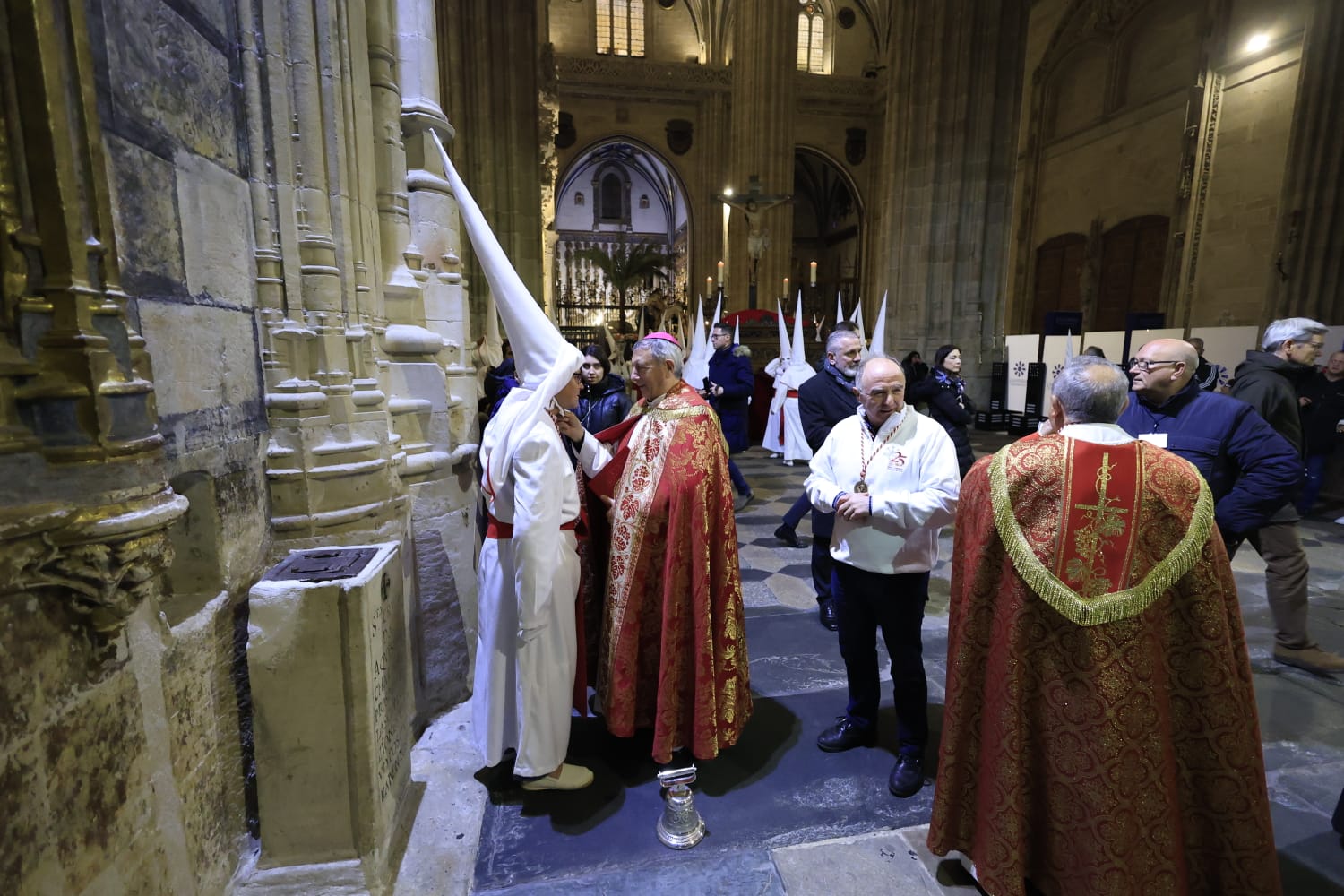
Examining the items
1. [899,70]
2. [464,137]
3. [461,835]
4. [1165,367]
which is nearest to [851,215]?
[899,70]

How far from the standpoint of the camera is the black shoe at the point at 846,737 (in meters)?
2.68

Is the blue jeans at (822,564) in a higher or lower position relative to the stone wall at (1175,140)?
lower

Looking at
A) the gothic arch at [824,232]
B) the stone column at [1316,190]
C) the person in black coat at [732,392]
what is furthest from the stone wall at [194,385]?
the gothic arch at [824,232]

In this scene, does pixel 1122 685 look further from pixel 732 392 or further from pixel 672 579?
pixel 732 392

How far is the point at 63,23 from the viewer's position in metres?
1.11

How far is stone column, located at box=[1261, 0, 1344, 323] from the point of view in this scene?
8695 millimetres

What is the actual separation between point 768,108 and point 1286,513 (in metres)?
15.1

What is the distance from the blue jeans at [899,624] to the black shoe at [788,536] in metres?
2.73

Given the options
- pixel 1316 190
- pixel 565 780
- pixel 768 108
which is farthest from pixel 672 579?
pixel 768 108

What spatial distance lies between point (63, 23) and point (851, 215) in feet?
96.4

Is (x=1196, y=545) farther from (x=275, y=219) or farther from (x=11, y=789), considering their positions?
(x=275, y=219)

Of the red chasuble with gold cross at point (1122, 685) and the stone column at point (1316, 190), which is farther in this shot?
the stone column at point (1316, 190)

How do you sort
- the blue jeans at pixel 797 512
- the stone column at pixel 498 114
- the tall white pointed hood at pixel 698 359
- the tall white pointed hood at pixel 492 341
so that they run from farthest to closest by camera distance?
the stone column at pixel 498 114 < the tall white pointed hood at pixel 698 359 < the blue jeans at pixel 797 512 < the tall white pointed hood at pixel 492 341

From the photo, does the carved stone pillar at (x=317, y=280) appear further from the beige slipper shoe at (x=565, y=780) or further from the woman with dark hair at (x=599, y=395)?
the woman with dark hair at (x=599, y=395)
